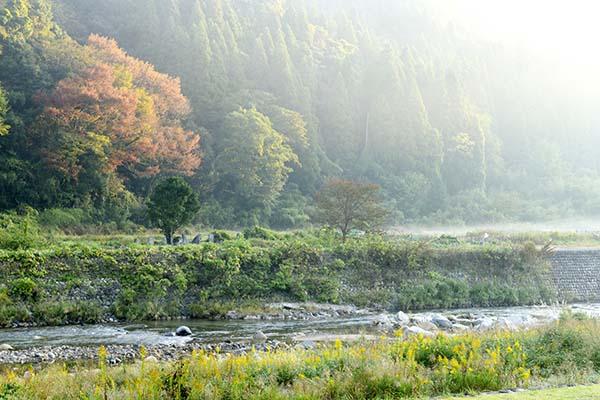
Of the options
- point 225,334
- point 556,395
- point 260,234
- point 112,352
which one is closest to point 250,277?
point 225,334

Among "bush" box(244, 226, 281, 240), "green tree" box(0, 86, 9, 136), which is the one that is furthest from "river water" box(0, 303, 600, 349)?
"green tree" box(0, 86, 9, 136)

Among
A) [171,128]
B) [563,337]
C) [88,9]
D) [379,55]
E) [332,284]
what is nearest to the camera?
[563,337]

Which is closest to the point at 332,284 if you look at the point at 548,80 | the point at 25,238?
the point at 25,238

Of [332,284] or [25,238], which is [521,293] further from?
[25,238]

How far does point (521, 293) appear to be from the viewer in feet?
92.4

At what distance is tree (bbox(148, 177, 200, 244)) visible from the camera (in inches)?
1084

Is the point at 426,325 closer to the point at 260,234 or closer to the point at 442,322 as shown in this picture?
the point at 442,322

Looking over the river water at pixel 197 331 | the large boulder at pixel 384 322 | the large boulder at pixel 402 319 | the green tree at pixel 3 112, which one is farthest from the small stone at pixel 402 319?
the green tree at pixel 3 112

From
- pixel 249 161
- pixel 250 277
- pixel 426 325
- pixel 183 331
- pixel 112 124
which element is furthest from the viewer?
pixel 249 161

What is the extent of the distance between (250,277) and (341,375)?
15.1 m

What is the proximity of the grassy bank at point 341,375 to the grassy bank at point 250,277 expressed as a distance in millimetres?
11042

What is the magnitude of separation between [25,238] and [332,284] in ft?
37.5

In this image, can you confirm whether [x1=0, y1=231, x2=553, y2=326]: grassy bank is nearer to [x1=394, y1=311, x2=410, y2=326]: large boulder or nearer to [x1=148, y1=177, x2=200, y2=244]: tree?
[x1=148, y1=177, x2=200, y2=244]: tree

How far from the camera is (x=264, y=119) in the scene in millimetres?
47469
